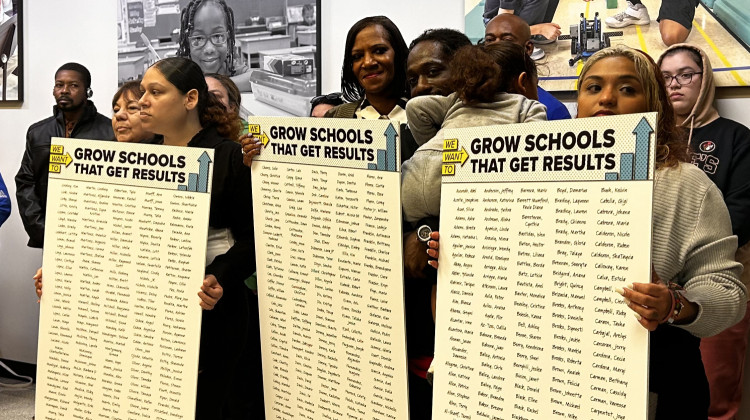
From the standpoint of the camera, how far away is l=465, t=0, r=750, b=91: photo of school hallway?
311 centimetres

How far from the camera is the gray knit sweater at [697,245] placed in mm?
1503

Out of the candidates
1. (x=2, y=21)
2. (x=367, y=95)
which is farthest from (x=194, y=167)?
(x=2, y=21)

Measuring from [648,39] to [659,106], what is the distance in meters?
1.81

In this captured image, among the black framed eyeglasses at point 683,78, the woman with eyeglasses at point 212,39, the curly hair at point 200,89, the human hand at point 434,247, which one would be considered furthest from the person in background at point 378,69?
the woman with eyeglasses at point 212,39

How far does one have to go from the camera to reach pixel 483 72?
179cm

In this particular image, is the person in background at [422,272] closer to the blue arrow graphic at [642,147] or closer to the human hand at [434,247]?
the human hand at [434,247]

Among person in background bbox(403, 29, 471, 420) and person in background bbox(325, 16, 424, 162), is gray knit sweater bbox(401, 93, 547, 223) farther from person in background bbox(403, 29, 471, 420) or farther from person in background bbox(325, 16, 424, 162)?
person in background bbox(325, 16, 424, 162)

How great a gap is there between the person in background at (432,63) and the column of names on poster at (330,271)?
0.34 metres

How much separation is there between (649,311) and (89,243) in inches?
64.7

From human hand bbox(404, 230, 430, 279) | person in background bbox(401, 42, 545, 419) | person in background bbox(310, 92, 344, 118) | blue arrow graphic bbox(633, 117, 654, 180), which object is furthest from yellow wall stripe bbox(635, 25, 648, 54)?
blue arrow graphic bbox(633, 117, 654, 180)

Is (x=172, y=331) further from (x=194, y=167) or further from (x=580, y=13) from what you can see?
(x=580, y=13)

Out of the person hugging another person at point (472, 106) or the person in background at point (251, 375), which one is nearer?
the person hugging another person at point (472, 106)

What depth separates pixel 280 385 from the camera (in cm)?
201

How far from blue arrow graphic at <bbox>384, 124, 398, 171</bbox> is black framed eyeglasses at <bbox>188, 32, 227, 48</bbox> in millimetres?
2786
